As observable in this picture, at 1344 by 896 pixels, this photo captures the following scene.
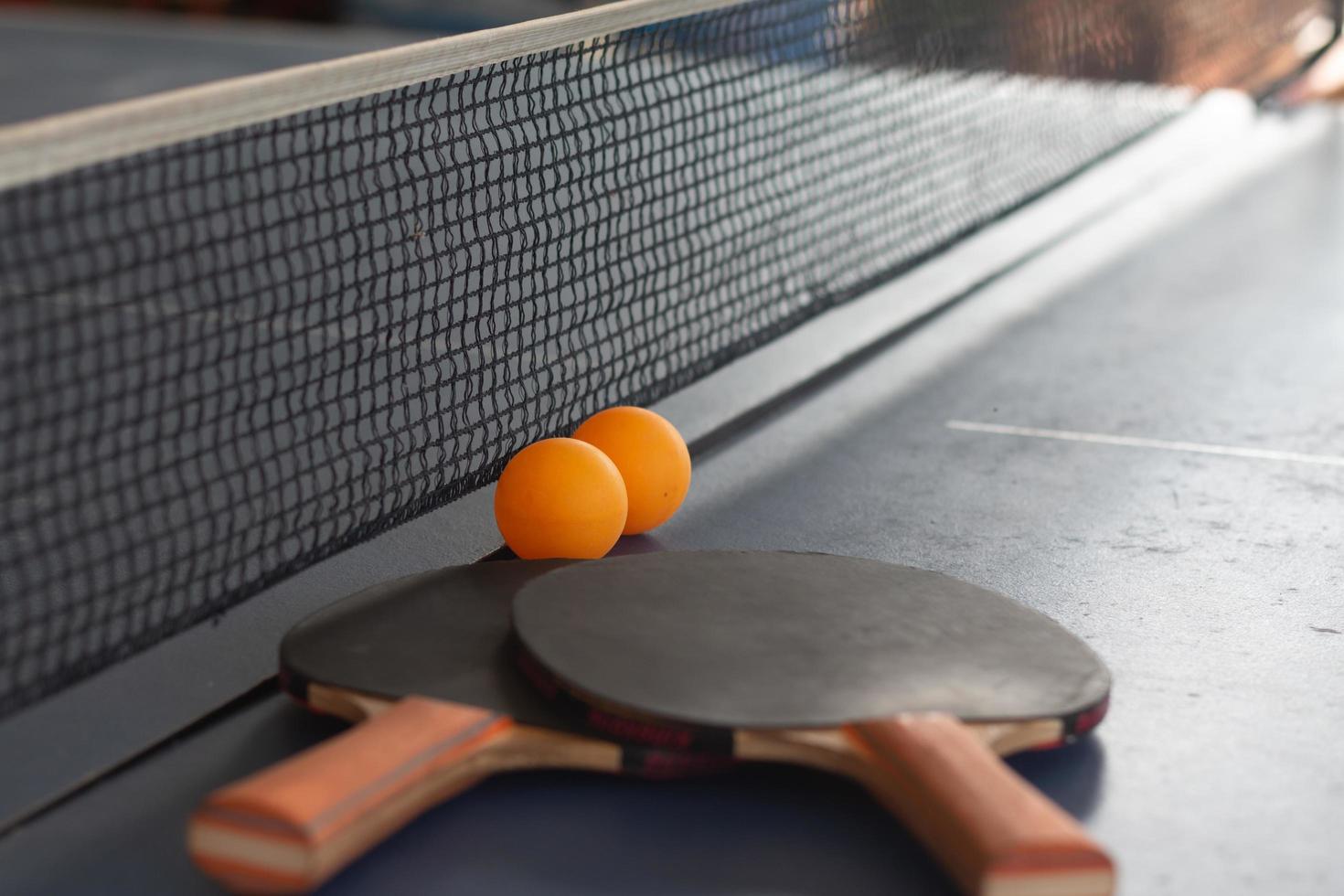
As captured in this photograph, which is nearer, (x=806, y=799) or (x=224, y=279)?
(x=806, y=799)

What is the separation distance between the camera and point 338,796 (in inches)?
47.5

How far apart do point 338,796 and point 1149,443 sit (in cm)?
155

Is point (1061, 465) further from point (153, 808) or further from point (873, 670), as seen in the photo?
point (153, 808)

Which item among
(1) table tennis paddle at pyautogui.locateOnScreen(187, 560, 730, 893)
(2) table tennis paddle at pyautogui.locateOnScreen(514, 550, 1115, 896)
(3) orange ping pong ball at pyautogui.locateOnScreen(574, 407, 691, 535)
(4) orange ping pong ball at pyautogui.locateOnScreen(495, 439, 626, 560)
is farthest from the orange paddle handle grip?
(3) orange ping pong ball at pyautogui.locateOnScreen(574, 407, 691, 535)

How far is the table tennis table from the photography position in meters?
1.29

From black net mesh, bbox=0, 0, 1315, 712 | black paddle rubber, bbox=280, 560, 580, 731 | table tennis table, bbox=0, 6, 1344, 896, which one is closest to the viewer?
table tennis table, bbox=0, 6, 1344, 896

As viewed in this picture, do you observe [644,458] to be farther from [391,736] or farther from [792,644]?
[391,736]

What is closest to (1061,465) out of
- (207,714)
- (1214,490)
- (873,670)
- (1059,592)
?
(1214,490)

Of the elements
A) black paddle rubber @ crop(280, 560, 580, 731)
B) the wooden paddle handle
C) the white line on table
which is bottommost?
the white line on table

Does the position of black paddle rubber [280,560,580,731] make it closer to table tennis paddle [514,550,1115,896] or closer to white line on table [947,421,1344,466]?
table tennis paddle [514,550,1115,896]

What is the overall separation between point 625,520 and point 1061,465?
720 mm

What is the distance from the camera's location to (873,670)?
4.63 ft

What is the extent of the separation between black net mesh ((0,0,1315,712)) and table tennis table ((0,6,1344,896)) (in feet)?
0.30

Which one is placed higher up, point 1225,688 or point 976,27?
point 976,27
